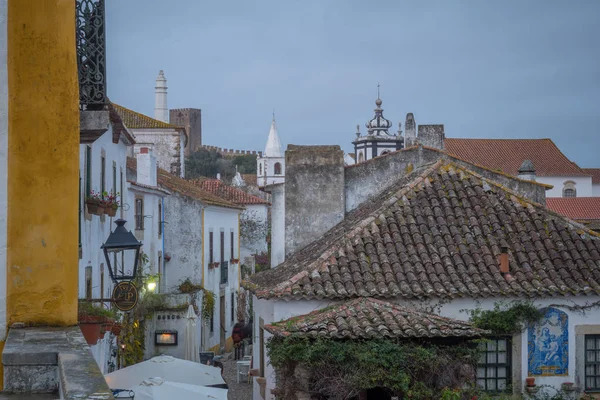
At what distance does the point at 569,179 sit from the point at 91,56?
71351 millimetres

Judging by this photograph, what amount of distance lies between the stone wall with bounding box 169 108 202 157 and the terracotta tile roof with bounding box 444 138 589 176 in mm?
55457

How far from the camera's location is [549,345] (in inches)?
611

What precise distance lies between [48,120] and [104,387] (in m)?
2.65

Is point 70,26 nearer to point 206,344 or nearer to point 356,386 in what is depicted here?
point 356,386

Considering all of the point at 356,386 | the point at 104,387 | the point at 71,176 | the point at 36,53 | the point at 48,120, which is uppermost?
the point at 36,53

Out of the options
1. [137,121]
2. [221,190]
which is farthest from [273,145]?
[137,121]

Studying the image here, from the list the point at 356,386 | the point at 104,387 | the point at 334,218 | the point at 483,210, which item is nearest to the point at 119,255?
the point at 334,218

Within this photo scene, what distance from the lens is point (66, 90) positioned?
6598 mm

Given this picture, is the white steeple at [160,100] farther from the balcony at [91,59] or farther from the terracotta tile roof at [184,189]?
the balcony at [91,59]

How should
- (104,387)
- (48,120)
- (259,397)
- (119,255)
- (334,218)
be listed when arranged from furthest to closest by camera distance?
1. (119,255)
2. (334,218)
3. (259,397)
4. (48,120)
5. (104,387)

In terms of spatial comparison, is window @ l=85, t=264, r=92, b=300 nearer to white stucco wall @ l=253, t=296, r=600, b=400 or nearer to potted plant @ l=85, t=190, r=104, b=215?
potted plant @ l=85, t=190, r=104, b=215

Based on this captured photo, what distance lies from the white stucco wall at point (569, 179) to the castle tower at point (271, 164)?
47.9m

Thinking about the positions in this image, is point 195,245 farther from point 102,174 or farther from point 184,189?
point 102,174

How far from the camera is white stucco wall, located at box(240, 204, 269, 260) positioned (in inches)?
2152
